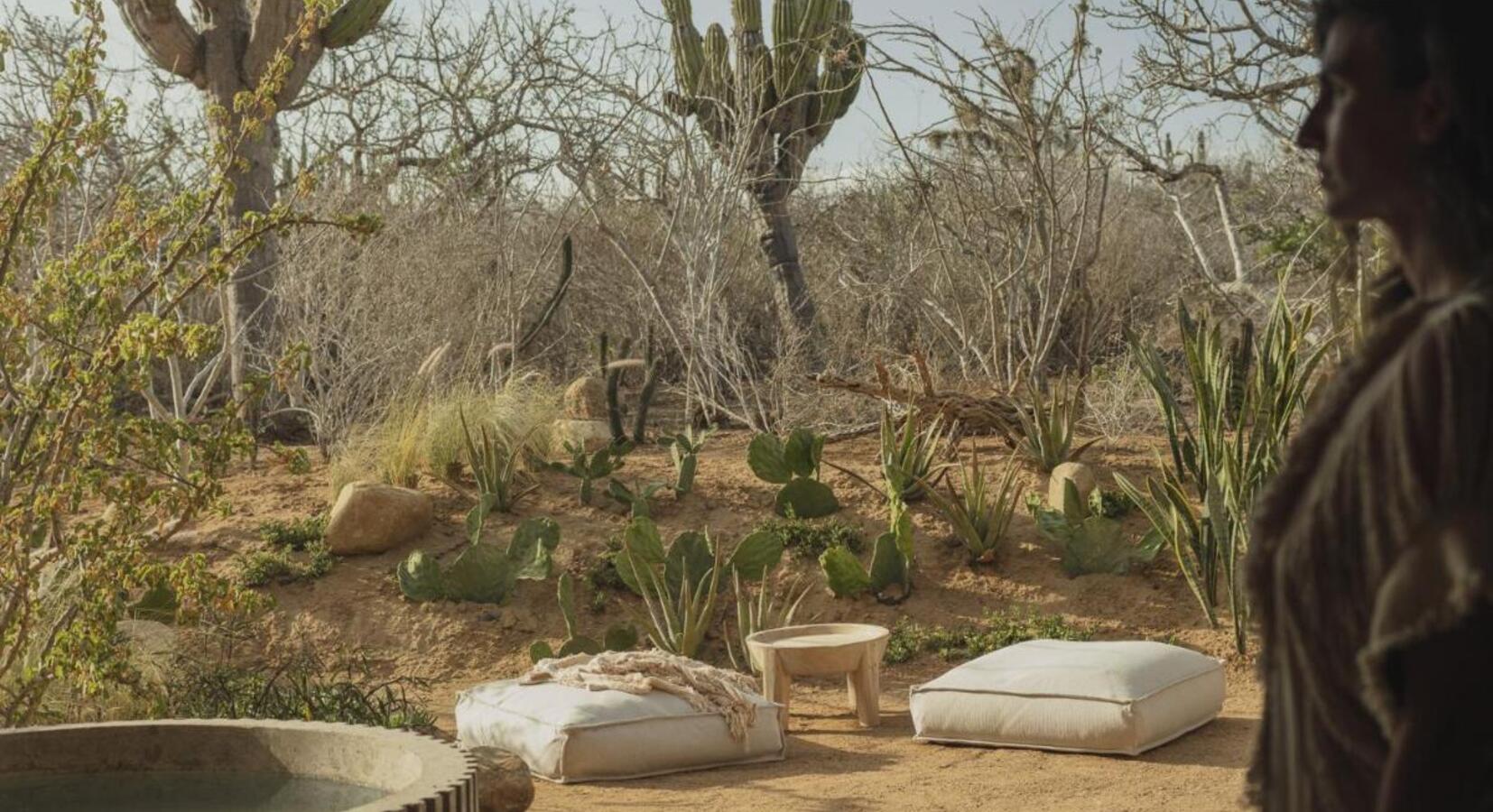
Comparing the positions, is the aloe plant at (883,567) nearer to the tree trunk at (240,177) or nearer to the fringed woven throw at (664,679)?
the fringed woven throw at (664,679)

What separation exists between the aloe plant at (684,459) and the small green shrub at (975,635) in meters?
1.58

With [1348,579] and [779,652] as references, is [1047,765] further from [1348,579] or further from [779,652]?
[1348,579]

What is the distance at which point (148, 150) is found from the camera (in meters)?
14.1

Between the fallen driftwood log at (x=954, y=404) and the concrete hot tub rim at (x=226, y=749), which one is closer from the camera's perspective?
the concrete hot tub rim at (x=226, y=749)

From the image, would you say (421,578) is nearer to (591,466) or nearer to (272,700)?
(591,466)

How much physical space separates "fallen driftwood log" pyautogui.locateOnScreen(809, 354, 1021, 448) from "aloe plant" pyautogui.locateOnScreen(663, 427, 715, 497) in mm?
716

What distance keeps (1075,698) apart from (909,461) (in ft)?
9.22

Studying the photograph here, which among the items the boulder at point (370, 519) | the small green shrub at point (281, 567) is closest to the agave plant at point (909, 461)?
the boulder at point (370, 519)

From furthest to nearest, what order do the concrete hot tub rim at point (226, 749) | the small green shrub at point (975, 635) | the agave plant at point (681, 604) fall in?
the small green shrub at point (975, 635) → the agave plant at point (681, 604) → the concrete hot tub rim at point (226, 749)

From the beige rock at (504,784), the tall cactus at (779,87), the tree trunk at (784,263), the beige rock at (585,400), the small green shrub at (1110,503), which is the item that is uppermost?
the tall cactus at (779,87)

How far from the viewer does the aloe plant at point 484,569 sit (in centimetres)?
788

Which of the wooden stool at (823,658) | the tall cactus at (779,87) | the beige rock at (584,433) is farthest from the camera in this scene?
the tall cactus at (779,87)

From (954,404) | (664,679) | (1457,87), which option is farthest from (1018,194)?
(1457,87)

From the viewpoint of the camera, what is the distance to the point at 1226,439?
276 inches
